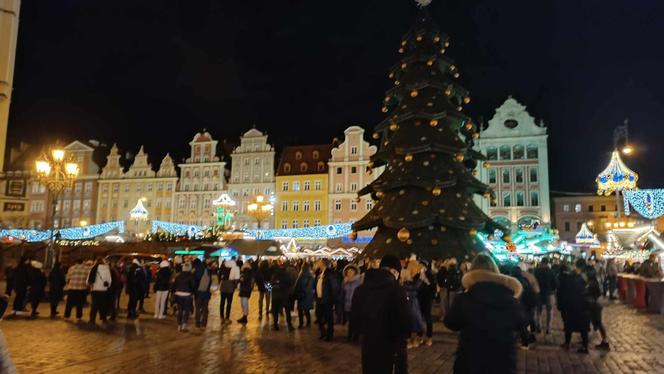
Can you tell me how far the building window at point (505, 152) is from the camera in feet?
181

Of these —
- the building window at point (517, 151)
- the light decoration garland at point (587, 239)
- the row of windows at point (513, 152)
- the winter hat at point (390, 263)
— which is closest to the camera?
the winter hat at point (390, 263)

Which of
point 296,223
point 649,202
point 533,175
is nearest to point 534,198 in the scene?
point 533,175

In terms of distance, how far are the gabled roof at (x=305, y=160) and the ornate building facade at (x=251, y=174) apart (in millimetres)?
1691

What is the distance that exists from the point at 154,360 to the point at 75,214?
64.1 meters

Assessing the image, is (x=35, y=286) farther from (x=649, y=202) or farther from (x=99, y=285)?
(x=649, y=202)

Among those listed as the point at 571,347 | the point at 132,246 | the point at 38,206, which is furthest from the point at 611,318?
the point at 38,206

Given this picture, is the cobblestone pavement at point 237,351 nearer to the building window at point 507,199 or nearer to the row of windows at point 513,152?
the building window at point 507,199

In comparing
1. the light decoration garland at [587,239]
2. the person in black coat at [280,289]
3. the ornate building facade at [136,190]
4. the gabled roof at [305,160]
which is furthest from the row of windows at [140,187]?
the person in black coat at [280,289]

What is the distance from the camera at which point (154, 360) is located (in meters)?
8.55

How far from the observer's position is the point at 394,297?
475 cm

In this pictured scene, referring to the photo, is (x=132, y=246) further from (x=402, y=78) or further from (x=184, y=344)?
(x=184, y=344)

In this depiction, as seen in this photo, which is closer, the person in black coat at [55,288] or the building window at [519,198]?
the person in black coat at [55,288]

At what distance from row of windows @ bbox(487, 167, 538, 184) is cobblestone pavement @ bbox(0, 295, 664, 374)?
42740mm

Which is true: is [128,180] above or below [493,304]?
above
